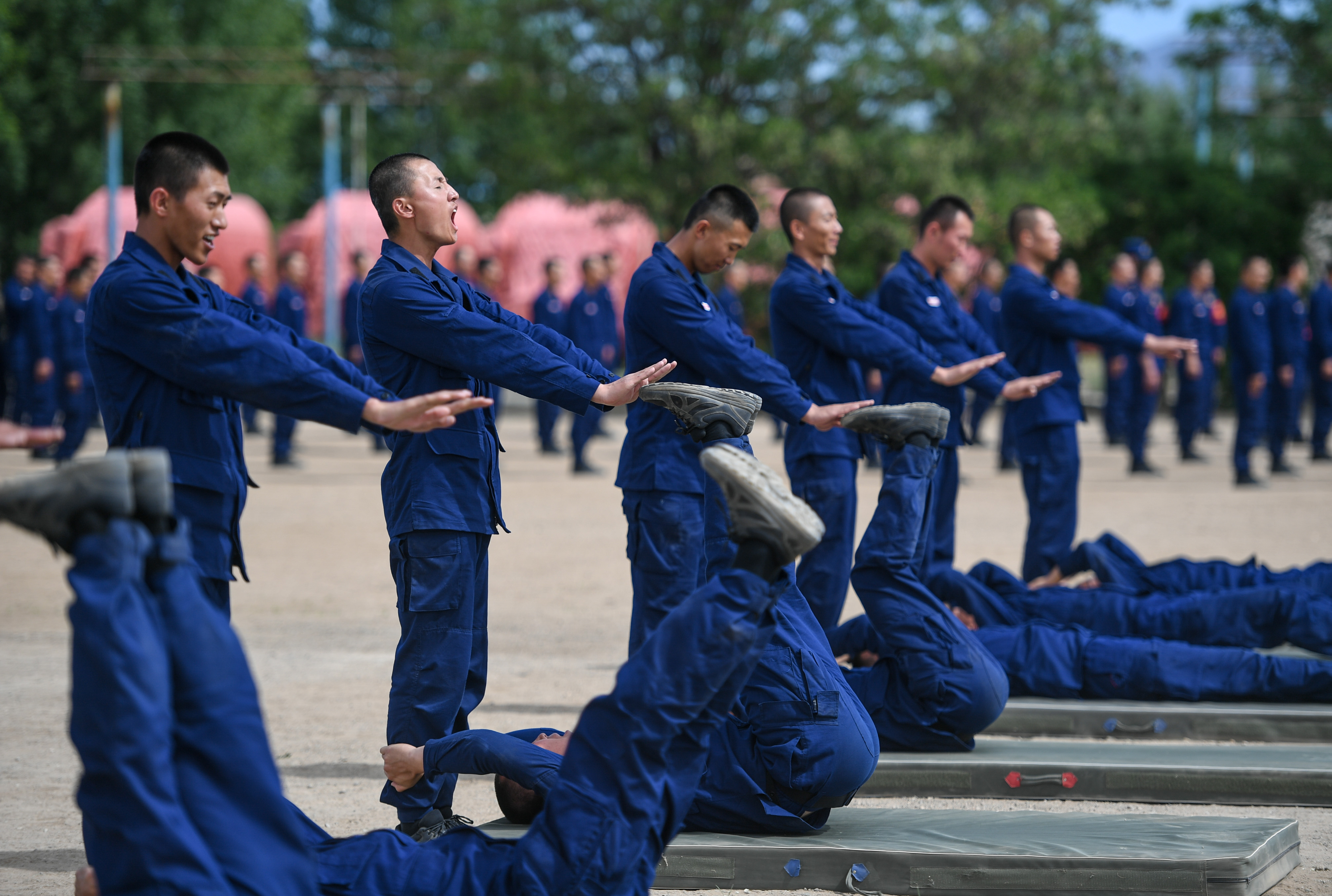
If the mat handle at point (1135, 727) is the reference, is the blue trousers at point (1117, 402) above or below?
above

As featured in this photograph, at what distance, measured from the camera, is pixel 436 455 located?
4.14m

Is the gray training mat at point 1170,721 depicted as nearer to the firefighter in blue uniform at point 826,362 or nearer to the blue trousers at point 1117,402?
the firefighter in blue uniform at point 826,362

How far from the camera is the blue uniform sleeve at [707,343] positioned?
5.23 meters

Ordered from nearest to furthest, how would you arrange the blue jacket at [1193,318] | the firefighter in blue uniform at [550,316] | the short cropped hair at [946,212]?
the short cropped hair at [946,212] < the blue jacket at [1193,318] < the firefighter in blue uniform at [550,316]

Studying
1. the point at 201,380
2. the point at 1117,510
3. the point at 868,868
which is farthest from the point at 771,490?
the point at 1117,510

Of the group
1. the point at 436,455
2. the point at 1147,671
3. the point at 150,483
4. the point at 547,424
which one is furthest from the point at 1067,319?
the point at 547,424

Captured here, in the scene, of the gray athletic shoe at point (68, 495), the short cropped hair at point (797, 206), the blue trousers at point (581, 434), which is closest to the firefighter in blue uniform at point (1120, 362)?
the blue trousers at point (581, 434)

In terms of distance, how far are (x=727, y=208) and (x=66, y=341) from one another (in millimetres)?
11621

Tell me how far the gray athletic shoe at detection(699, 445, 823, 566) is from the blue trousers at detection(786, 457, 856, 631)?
2.84 metres

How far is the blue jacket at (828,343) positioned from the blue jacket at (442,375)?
2134mm

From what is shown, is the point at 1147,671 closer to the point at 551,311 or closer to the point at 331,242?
the point at 551,311

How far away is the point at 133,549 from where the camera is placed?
256 cm

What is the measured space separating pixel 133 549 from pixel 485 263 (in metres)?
15.0

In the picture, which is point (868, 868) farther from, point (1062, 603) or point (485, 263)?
point (485, 263)
